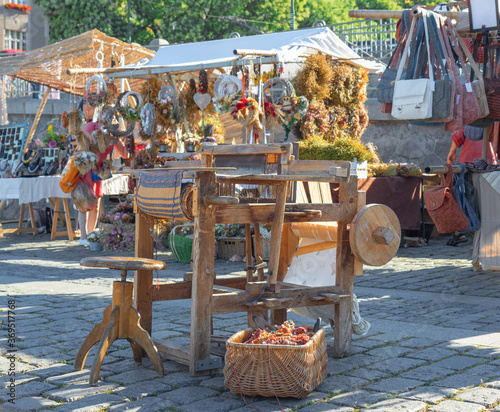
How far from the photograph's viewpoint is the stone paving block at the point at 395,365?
419cm

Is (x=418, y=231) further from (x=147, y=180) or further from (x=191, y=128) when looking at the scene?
(x=147, y=180)

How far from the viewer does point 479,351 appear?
15.0 feet

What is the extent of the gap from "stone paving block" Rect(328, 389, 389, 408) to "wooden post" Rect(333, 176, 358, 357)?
76cm

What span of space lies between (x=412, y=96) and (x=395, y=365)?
8.09 feet

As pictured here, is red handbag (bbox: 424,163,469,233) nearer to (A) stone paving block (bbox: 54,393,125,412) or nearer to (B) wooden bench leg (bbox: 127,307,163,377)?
(B) wooden bench leg (bbox: 127,307,163,377)

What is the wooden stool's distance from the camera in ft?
13.5

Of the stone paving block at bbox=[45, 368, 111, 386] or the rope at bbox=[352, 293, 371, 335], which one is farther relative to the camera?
the rope at bbox=[352, 293, 371, 335]

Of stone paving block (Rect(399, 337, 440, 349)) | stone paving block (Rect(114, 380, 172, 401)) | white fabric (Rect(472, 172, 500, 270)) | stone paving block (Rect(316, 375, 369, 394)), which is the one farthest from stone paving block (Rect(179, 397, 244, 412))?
white fabric (Rect(472, 172, 500, 270))

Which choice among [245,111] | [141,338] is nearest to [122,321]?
[141,338]

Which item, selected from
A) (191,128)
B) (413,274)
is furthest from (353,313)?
(191,128)

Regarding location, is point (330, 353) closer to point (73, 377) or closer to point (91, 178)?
point (73, 377)

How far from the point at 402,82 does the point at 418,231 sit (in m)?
5.29

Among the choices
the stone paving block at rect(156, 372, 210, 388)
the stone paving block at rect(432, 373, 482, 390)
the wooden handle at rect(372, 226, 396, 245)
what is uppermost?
the wooden handle at rect(372, 226, 396, 245)

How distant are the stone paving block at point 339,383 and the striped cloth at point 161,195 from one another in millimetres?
1274
